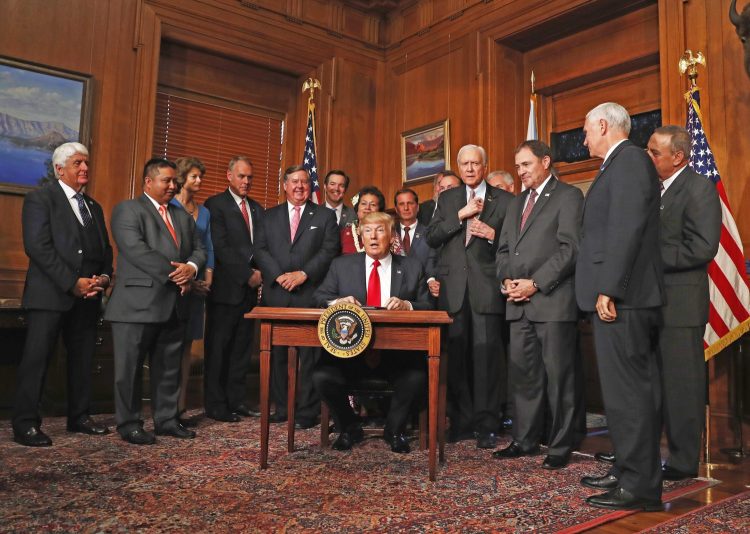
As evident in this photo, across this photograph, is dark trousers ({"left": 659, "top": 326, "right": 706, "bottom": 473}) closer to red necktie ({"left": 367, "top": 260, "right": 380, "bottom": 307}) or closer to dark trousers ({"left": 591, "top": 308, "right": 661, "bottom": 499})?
dark trousers ({"left": 591, "top": 308, "right": 661, "bottom": 499})

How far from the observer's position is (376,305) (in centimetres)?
354

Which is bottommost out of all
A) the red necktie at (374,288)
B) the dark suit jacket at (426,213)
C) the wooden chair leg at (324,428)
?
the wooden chair leg at (324,428)

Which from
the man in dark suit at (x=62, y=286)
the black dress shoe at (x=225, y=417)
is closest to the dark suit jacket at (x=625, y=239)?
the black dress shoe at (x=225, y=417)

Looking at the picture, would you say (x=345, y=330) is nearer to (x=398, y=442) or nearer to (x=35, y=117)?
(x=398, y=442)

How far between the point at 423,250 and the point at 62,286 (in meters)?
2.30

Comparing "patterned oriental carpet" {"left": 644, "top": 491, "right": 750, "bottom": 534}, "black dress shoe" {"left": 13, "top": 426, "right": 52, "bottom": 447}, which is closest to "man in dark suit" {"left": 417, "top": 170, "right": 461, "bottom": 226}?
"patterned oriental carpet" {"left": 644, "top": 491, "right": 750, "bottom": 534}

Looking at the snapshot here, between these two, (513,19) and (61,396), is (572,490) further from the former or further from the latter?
(513,19)

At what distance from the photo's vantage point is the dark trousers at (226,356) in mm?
4457

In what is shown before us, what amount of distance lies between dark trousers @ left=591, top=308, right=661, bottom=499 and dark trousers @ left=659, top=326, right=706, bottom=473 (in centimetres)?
58

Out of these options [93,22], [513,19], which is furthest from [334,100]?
[93,22]

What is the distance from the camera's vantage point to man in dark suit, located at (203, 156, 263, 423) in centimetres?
446

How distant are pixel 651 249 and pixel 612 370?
52cm

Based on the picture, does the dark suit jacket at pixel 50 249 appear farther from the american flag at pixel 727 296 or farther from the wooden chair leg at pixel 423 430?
the american flag at pixel 727 296

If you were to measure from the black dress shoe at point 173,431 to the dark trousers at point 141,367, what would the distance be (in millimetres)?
23
